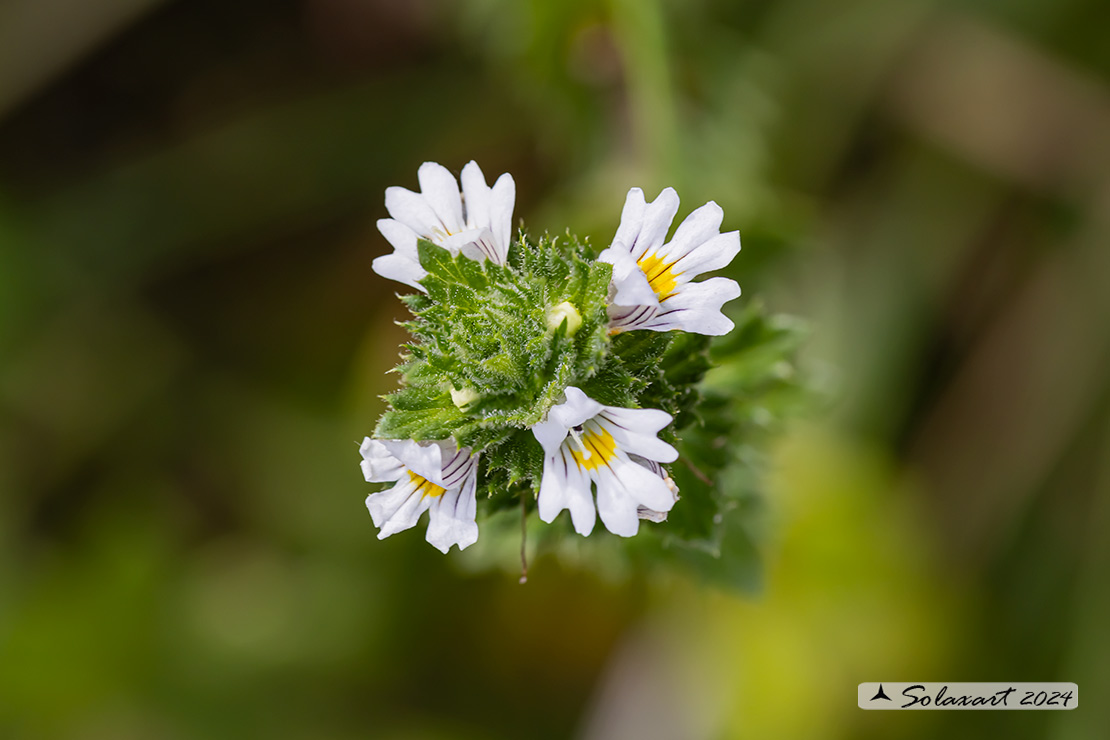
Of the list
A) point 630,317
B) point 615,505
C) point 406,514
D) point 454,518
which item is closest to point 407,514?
point 406,514

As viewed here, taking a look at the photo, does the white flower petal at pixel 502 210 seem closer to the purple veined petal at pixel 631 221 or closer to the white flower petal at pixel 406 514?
the purple veined petal at pixel 631 221

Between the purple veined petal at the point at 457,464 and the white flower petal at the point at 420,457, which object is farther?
the purple veined petal at the point at 457,464

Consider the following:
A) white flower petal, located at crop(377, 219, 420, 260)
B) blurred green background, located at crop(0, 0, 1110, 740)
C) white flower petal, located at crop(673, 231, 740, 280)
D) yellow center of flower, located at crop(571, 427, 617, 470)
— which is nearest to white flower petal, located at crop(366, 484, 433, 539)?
yellow center of flower, located at crop(571, 427, 617, 470)

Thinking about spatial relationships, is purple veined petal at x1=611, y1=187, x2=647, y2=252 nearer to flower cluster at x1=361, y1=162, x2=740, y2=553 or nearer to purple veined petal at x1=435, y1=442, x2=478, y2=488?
flower cluster at x1=361, y1=162, x2=740, y2=553

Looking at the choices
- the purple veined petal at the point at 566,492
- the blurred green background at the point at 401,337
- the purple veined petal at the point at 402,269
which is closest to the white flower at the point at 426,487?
the purple veined petal at the point at 566,492

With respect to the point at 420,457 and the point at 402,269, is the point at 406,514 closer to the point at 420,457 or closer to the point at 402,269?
the point at 420,457

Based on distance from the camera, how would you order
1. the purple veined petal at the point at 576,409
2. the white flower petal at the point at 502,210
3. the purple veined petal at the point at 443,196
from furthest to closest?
the purple veined petal at the point at 443,196, the white flower petal at the point at 502,210, the purple veined petal at the point at 576,409

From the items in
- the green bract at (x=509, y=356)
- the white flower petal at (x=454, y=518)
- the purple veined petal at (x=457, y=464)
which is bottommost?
the white flower petal at (x=454, y=518)

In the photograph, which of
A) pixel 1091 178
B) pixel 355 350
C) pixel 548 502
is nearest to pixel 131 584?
pixel 355 350

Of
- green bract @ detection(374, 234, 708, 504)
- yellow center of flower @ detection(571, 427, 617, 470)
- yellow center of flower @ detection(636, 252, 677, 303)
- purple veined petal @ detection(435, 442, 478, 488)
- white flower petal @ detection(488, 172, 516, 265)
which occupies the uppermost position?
white flower petal @ detection(488, 172, 516, 265)
